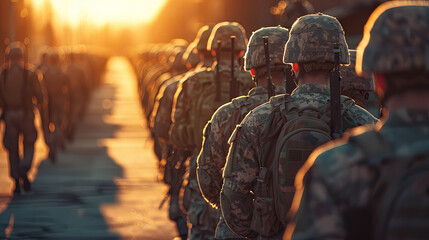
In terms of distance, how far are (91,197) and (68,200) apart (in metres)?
0.43

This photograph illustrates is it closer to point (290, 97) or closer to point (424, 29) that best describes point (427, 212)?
point (424, 29)

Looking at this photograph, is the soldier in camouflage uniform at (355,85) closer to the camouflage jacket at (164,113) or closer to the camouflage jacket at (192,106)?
the camouflage jacket at (192,106)

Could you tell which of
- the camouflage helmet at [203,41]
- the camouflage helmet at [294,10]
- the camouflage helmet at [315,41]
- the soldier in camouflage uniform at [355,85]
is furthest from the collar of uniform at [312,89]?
the camouflage helmet at [294,10]

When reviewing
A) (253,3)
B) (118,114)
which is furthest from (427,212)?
(253,3)

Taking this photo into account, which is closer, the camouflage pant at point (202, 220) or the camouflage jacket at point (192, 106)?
the camouflage pant at point (202, 220)

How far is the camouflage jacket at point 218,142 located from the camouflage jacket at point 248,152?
104 cm

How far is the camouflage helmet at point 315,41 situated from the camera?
471 centimetres

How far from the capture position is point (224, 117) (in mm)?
5957

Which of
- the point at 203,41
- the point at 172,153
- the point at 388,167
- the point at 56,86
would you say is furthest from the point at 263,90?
the point at 56,86

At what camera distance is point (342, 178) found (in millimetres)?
2674

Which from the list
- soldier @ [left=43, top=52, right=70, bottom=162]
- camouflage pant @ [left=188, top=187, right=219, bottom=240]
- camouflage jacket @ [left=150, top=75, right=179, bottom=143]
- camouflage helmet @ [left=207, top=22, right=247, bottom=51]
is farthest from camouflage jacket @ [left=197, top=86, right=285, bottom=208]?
soldier @ [left=43, top=52, right=70, bottom=162]

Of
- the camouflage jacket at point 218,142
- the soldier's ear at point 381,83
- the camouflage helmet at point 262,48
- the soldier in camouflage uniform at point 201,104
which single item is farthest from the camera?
the soldier in camouflage uniform at point 201,104

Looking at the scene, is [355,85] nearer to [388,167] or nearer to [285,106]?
[285,106]

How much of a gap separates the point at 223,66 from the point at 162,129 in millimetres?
3015
